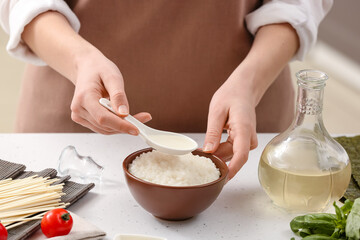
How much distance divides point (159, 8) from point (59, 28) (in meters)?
0.29

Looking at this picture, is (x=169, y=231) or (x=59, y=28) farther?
(x=59, y=28)

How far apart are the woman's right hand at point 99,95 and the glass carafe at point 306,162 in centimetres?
29

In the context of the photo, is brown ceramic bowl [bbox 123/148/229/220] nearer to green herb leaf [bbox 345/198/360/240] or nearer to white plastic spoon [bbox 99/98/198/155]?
white plastic spoon [bbox 99/98/198/155]

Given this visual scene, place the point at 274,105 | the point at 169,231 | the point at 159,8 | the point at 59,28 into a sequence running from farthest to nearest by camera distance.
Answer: the point at 274,105 → the point at 159,8 → the point at 59,28 → the point at 169,231

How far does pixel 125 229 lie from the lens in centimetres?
111

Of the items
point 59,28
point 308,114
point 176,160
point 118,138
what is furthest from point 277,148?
point 59,28

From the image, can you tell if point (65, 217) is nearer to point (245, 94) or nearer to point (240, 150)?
point (240, 150)

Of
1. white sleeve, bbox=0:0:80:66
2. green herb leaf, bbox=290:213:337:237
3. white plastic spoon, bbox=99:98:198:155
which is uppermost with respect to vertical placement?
white sleeve, bbox=0:0:80:66

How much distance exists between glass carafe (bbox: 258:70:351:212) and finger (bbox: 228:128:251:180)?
0.14 ft

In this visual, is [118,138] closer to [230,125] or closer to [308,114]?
[230,125]

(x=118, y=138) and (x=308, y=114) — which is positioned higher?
(x=308, y=114)

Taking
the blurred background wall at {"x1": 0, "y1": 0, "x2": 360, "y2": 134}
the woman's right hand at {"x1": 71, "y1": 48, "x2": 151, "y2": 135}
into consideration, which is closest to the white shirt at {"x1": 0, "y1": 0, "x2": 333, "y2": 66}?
the woman's right hand at {"x1": 71, "y1": 48, "x2": 151, "y2": 135}

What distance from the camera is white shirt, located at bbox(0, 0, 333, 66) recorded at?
1.46 m

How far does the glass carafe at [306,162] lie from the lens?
1.10 m
